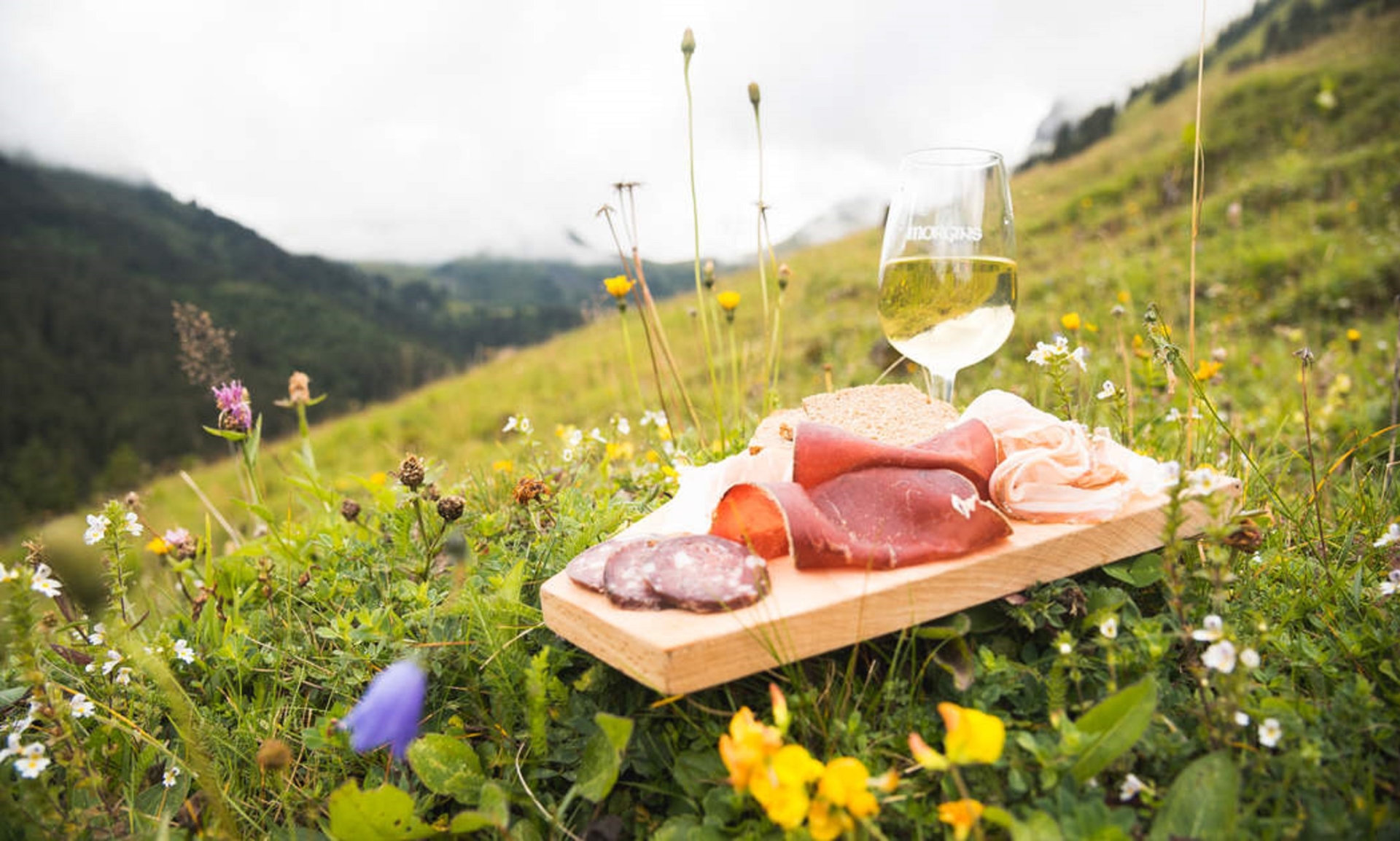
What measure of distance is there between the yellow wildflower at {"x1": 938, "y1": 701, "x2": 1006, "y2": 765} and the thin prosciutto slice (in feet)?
1.25

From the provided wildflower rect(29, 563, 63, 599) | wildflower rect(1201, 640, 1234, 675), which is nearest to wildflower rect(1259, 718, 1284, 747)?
wildflower rect(1201, 640, 1234, 675)

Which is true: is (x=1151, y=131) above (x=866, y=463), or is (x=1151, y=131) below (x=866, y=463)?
above

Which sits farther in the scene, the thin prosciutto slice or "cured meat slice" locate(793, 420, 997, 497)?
"cured meat slice" locate(793, 420, 997, 497)

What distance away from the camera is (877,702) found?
4.65 feet

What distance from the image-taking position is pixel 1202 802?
3.73 feet

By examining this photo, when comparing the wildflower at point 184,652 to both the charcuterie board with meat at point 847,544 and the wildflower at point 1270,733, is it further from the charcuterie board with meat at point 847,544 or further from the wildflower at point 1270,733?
the wildflower at point 1270,733

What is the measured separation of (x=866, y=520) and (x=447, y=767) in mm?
972

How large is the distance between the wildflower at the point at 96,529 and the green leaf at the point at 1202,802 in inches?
89.5

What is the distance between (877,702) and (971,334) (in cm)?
116

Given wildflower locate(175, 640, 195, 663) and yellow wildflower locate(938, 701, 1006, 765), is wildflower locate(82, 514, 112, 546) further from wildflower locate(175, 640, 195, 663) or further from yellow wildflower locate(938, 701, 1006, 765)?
yellow wildflower locate(938, 701, 1006, 765)

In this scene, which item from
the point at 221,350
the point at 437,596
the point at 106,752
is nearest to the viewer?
the point at 106,752

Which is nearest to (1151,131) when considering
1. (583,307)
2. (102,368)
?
(583,307)

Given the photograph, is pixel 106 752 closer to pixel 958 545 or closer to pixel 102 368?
pixel 958 545

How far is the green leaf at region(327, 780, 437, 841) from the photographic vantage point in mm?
1287
